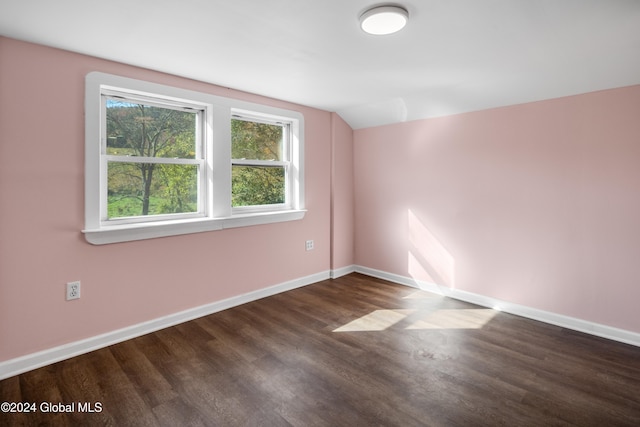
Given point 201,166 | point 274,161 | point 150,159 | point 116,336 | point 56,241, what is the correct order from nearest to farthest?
1. point 56,241
2. point 116,336
3. point 150,159
4. point 201,166
5. point 274,161

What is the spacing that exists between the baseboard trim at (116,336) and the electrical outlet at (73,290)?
0.34m

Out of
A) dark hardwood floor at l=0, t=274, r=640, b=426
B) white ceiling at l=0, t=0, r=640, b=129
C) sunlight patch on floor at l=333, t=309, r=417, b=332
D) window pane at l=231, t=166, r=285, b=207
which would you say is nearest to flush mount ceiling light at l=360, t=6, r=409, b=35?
white ceiling at l=0, t=0, r=640, b=129

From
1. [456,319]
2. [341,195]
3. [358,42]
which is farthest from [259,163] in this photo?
[456,319]

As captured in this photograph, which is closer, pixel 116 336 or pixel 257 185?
pixel 116 336

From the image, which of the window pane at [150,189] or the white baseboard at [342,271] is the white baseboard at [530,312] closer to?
the white baseboard at [342,271]

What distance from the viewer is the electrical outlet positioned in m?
2.50

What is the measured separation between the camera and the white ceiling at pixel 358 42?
1855mm

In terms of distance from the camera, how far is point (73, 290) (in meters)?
2.52

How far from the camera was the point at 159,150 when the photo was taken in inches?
118

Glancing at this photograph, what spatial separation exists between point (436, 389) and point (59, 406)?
222 cm

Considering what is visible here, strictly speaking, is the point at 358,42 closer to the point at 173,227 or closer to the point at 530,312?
the point at 173,227

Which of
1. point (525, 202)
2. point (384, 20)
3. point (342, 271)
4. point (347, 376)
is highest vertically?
point (384, 20)

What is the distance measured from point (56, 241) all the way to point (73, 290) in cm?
38

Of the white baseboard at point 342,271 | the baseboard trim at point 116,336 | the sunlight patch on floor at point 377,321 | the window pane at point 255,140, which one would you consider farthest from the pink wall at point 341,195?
the sunlight patch on floor at point 377,321
